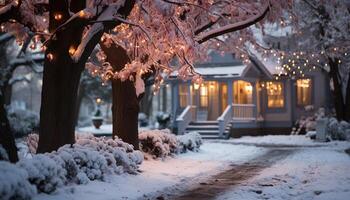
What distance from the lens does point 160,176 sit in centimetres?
1522

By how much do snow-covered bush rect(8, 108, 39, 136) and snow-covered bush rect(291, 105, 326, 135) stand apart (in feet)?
56.3

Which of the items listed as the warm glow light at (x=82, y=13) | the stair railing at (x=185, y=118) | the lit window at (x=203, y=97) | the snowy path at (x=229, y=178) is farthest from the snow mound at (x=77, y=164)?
the lit window at (x=203, y=97)

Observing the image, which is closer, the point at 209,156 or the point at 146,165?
the point at 146,165

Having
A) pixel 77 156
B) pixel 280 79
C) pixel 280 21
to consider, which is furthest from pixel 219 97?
pixel 77 156

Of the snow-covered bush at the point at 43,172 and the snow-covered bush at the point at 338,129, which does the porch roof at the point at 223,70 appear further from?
the snow-covered bush at the point at 43,172

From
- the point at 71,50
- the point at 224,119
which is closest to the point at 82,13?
the point at 71,50

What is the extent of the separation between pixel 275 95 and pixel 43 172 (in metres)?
27.4

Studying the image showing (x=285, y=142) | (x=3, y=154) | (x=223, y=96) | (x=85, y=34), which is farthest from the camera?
(x=223, y=96)

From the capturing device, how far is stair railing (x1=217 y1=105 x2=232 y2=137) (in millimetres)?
32312

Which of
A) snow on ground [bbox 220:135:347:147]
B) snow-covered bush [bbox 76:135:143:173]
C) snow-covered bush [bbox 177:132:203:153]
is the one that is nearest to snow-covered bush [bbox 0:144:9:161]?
snow-covered bush [bbox 76:135:143:173]

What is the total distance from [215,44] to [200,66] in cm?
1506

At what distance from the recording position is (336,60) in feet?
94.8

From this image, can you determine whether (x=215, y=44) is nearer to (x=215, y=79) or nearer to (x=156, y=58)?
(x=156, y=58)

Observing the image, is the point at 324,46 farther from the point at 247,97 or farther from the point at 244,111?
the point at 247,97
